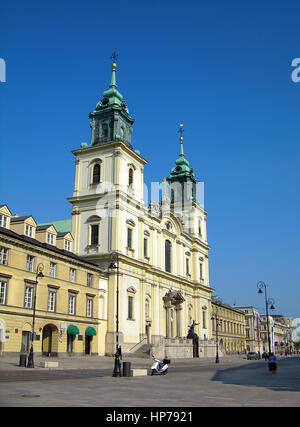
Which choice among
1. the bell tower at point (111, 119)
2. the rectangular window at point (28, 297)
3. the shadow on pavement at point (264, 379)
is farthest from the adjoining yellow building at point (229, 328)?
the shadow on pavement at point (264, 379)

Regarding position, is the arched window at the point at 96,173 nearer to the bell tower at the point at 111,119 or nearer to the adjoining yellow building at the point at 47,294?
the bell tower at the point at 111,119

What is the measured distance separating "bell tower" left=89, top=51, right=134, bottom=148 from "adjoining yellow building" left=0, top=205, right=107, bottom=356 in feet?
51.8

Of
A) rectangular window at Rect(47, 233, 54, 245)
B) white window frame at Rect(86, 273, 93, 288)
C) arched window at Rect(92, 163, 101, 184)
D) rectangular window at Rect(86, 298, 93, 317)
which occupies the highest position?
arched window at Rect(92, 163, 101, 184)

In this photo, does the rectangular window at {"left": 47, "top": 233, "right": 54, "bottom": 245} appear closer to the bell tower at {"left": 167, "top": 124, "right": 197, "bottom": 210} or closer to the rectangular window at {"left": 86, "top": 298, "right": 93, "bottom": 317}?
the rectangular window at {"left": 86, "top": 298, "right": 93, "bottom": 317}

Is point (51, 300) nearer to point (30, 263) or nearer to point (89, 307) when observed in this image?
point (30, 263)

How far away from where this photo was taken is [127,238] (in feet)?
180

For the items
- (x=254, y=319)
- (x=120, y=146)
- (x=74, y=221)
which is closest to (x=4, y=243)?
(x=74, y=221)

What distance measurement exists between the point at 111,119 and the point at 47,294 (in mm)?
26934

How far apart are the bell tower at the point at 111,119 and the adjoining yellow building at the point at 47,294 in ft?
51.8

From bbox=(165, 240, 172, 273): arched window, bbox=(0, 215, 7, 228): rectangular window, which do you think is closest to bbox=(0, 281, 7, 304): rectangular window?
bbox=(0, 215, 7, 228): rectangular window

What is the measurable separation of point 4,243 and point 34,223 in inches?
300

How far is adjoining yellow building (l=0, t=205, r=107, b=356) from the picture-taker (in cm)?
3584

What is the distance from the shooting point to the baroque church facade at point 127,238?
171 feet
